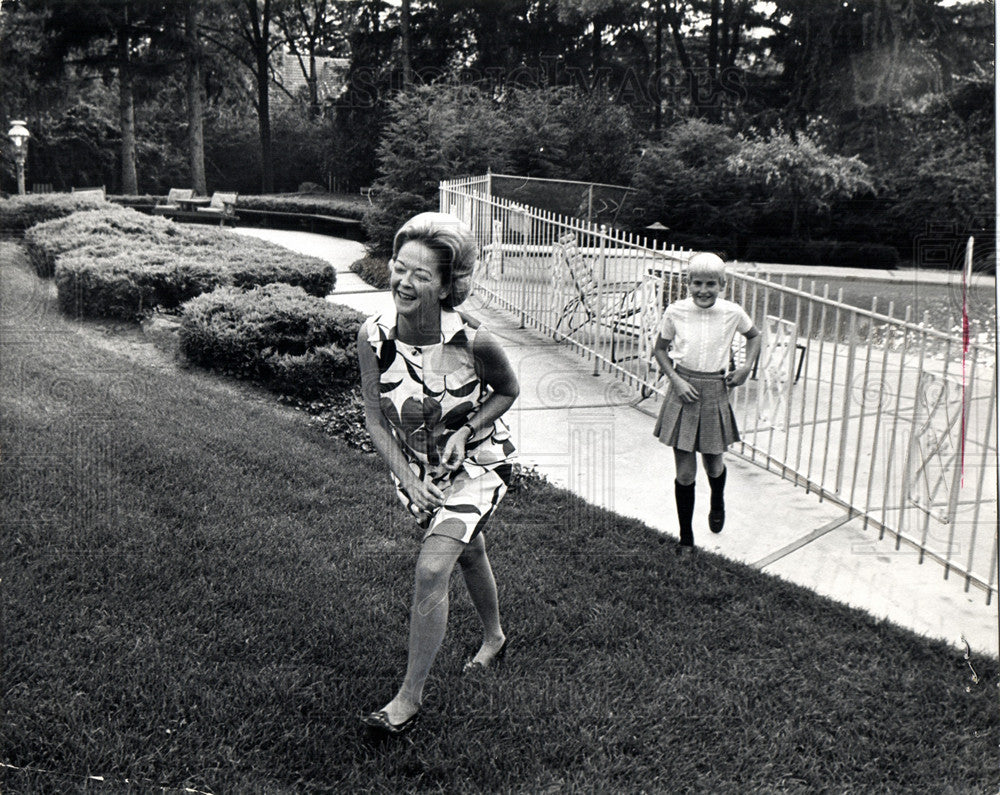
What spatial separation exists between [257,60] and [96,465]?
12.7ft

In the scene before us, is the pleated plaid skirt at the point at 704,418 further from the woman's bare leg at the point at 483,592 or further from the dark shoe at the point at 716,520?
the woman's bare leg at the point at 483,592

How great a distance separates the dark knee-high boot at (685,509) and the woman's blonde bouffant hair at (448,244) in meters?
1.79

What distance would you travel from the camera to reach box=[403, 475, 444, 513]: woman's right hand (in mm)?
2547

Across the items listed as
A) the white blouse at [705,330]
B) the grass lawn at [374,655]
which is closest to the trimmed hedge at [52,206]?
the grass lawn at [374,655]

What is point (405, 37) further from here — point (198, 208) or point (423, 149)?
point (423, 149)

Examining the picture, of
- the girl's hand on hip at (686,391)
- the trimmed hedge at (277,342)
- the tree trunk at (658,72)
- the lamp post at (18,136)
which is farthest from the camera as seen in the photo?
the tree trunk at (658,72)

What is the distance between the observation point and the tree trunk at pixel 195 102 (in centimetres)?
575

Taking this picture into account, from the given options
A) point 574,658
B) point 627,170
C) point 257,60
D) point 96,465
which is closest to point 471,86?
point 627,170

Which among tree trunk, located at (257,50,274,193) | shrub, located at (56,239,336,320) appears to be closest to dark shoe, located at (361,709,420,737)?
tree trunk, located at (257,50,274,193)

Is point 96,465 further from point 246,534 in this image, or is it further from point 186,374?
point 186,374

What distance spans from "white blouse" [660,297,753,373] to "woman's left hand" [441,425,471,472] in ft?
5.51

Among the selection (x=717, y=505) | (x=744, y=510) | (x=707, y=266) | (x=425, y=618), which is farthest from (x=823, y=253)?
(x=425, y=618)

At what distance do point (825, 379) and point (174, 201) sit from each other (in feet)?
18.6

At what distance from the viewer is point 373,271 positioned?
10914 mm
